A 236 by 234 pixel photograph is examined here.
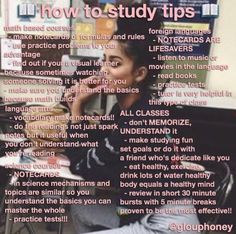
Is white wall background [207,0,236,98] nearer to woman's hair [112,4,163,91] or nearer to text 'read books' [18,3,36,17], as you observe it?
woman's hair [112,4,163,91]

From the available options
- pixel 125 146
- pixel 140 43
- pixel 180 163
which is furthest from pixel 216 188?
pixel 140 43

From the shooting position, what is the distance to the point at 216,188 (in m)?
0.83

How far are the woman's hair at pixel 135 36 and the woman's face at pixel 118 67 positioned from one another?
1cm

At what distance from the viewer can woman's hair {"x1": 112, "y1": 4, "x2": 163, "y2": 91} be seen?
76 cm

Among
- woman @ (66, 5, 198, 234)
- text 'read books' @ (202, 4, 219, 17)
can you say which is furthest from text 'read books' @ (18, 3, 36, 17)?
text 'read books' @ (202, 4, 219, 17)

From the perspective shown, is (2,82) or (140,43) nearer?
(140,43)

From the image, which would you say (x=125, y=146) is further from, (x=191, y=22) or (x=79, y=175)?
(x=191, y=22)

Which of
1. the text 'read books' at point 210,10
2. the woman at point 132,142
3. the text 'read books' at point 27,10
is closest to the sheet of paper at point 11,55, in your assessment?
the text 'read books' at point 27,10

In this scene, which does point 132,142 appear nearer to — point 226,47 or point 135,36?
point 135,36

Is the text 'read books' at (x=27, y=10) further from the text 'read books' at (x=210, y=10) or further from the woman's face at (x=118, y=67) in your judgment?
the text 'read books' at (x=210, y=10)

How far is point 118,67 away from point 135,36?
0.25ft

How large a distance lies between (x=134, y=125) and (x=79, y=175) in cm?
19

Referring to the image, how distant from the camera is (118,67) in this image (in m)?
0.78

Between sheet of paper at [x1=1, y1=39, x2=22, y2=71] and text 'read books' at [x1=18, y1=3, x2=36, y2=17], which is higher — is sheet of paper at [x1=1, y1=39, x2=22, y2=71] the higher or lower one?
the lower one
